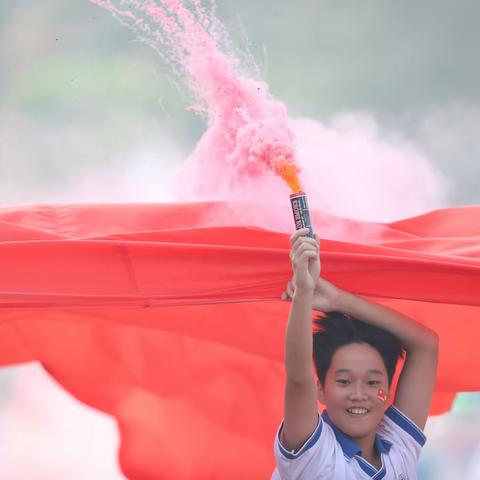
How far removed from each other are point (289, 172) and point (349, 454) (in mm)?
576

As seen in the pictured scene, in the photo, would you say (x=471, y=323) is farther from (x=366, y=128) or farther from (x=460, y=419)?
(x=366, y=128)

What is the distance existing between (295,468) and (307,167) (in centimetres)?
103

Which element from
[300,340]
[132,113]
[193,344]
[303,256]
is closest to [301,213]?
[303,256]

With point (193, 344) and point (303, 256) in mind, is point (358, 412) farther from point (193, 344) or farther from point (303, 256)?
point (193, 344)

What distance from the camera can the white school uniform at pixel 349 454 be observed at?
4.69ft

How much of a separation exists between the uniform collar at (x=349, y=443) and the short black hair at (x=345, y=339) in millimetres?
87

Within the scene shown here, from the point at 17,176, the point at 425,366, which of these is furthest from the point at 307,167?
the point at 17,176

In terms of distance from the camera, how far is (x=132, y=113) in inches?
166

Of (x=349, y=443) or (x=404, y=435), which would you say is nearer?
(x=349, y=443)

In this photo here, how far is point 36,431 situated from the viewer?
2.71 metres

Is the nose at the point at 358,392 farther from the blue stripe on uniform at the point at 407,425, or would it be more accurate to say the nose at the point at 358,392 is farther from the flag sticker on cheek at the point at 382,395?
the blue stripe on uniform at the point at 407,425

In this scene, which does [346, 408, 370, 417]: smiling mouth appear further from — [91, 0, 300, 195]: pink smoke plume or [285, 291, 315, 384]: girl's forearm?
[91, 0, 300, 195]: pink smoke plume

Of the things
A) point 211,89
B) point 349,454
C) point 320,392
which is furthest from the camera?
point 211,89

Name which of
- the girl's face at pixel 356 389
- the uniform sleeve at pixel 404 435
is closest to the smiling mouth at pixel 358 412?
the girl's face at pixel 356 389
